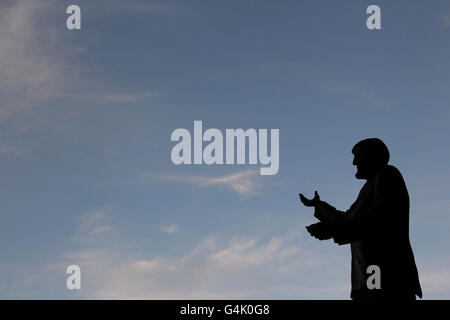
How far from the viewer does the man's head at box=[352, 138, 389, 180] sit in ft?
39.1

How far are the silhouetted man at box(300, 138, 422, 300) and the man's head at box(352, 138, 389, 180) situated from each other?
260 millimetres

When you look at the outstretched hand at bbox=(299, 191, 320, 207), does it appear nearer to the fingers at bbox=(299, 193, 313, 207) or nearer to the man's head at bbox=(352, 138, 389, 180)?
the fingers at bbox=(299, 193, 313, 207)

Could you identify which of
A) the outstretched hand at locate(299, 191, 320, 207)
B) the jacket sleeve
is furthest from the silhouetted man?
the outstretched hand at locate(299, 191, 320, 207)

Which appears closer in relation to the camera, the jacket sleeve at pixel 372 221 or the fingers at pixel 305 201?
the jacket sleeve at pixel 372 221

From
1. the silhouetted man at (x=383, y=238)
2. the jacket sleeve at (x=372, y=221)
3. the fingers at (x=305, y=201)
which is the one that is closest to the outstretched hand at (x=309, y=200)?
the fingers at (x=305, y=201)

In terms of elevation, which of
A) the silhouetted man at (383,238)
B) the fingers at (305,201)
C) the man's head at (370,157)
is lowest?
the silhouetted man at (383,238)

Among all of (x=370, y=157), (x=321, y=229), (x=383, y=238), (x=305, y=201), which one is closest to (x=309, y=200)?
(x=305, y=201)

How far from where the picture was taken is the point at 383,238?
1117 cm

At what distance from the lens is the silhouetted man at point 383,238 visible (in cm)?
1095

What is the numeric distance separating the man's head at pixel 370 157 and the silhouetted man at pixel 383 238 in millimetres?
260

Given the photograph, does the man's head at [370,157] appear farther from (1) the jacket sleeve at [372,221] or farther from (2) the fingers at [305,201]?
(2) the fingers at [305,201]
